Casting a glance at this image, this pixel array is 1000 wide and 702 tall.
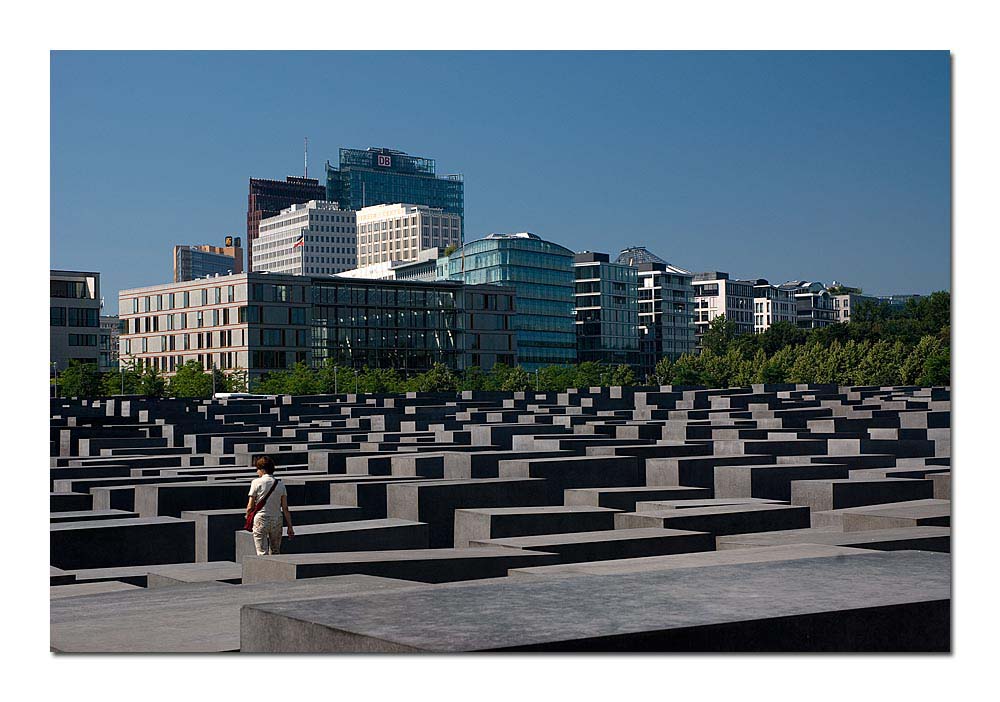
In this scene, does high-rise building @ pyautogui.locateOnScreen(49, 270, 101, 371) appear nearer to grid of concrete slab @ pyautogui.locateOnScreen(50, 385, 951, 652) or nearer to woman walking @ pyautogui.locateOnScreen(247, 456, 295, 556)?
grid of concrete slab @ pyautogui.locateOnScreen(50, 385, 951, 652)

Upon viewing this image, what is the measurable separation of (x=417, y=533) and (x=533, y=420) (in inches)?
706

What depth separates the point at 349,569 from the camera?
791 centimetres

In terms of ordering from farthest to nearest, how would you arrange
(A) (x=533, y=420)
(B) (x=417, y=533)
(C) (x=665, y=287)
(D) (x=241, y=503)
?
(C) (x=665, y=287), (A) (x=533, y=420), (D) (x=241, y=503), (B) (x=417, y=533)

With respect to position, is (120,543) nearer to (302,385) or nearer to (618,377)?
(302,385)

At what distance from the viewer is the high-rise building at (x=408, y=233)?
3632 inches

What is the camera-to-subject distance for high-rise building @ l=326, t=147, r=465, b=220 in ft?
290

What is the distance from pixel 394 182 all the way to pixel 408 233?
2213 cm

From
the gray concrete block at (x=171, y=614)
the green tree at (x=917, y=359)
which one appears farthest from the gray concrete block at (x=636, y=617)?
the green tree at (x=917, y=359)

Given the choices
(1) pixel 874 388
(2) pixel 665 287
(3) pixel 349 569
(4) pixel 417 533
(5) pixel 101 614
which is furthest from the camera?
(2) pixel 665 287

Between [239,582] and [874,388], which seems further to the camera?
[874,388]

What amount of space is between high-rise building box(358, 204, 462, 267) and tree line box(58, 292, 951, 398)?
12.8m

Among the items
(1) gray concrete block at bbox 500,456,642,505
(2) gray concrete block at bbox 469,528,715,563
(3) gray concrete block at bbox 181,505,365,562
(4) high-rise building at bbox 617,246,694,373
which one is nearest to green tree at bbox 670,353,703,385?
(1) gray concrete block at bbox 500,456,642,505
